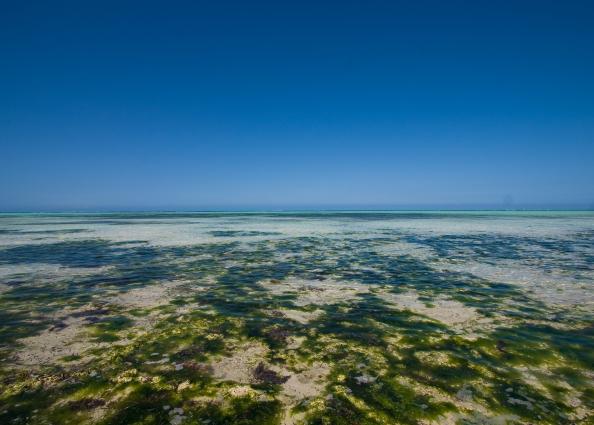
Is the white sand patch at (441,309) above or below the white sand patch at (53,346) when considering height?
below

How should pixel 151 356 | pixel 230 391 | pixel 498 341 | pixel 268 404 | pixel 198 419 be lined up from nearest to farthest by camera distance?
pixel 198 419
pixel 268 404
pixel 230 391
pixel 151 356
pixel 498 341

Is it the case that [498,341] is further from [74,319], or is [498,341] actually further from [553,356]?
[74,319]

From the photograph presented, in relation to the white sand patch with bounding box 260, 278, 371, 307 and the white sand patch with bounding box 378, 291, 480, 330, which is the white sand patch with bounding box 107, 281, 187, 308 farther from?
the white sand patch with bounding box 378, 291, 480, 330

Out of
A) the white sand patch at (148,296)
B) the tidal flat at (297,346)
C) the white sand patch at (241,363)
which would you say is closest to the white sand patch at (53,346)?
the tidal flat at (297,346)

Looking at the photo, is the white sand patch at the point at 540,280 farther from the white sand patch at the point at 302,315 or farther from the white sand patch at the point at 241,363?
the white sand patch at the point at 241,363

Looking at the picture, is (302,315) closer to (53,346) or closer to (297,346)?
(297,346)

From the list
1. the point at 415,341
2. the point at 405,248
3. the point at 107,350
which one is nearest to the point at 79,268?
the point at 107,350

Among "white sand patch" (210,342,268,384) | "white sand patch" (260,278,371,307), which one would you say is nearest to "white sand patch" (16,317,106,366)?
"white sand patch" (210,342,268,384)

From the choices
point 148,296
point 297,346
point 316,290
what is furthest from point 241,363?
point 148,296
